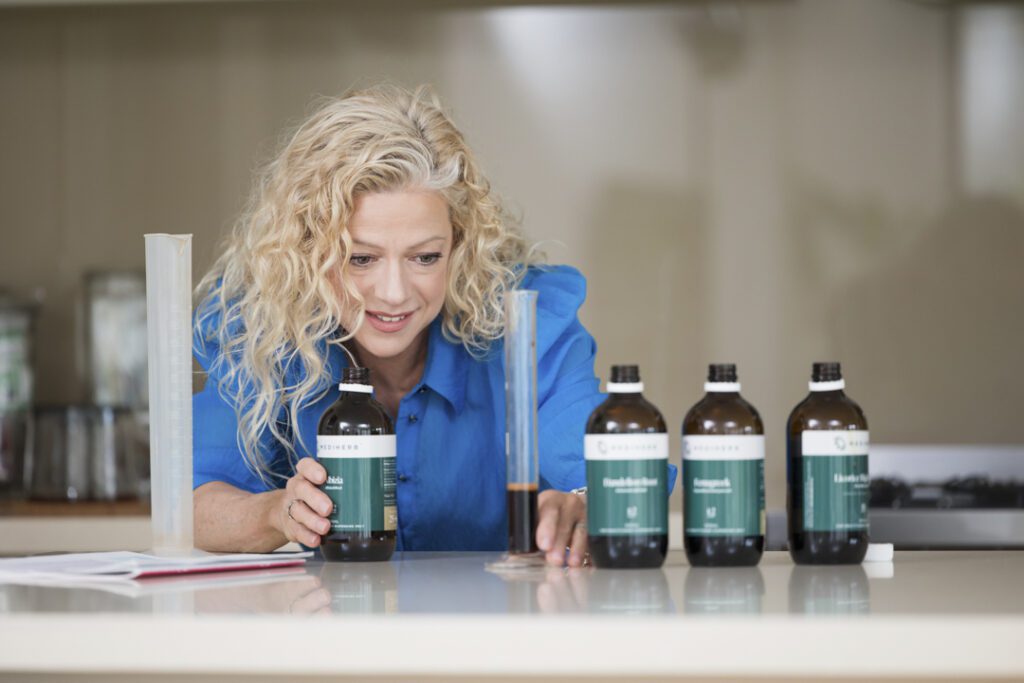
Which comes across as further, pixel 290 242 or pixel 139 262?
pixel 139 262

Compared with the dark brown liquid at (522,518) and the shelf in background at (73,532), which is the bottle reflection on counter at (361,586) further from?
the shelf in background at (73,532)

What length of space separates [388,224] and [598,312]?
131cm

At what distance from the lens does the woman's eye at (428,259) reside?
1.50 m

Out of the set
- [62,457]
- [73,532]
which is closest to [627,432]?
[73,532]

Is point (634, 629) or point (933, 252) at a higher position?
point (933, 252)

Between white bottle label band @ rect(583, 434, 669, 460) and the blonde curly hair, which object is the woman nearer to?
the blonde curly hair

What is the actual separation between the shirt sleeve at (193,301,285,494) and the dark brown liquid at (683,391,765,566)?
658 mm

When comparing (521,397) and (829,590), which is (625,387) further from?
(829,590)

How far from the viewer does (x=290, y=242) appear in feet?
4.96

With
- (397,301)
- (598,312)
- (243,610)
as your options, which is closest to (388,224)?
(397,301)

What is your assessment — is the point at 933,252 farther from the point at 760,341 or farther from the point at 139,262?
the point at 139,262

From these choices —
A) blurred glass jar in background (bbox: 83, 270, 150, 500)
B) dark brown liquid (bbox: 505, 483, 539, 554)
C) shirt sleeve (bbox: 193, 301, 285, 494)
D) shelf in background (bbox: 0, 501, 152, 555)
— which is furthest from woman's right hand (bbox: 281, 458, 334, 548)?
blurred glass jar in background (bbox: 83, 270, 150, 500)

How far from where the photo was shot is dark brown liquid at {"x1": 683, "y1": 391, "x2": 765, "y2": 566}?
1027 mm

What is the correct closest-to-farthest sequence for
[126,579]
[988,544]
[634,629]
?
1. [634,629]
2. [126,579]
3. [988,544]
